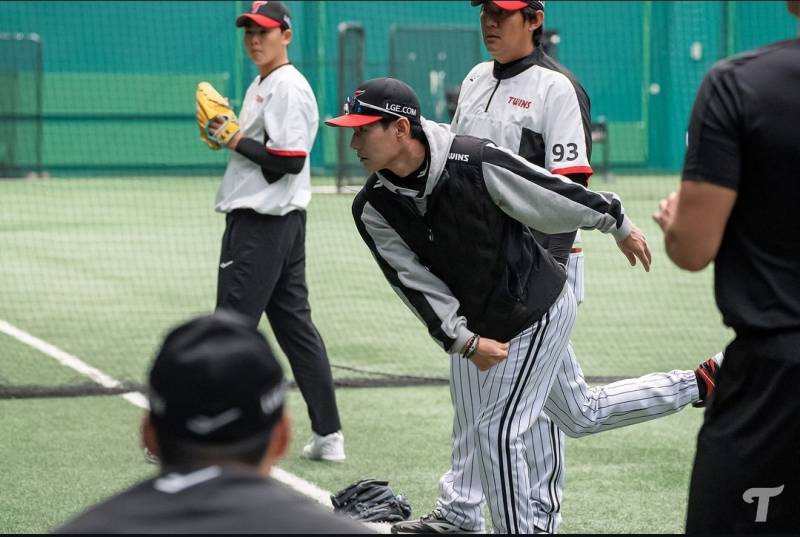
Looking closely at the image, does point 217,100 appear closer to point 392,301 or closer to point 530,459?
point 530,459

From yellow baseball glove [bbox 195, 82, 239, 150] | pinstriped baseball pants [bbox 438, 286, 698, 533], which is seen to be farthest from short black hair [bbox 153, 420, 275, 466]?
yellow baseball glove [bbox 195, 82, 239, 150]

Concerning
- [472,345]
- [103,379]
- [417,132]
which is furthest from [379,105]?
[103,379]

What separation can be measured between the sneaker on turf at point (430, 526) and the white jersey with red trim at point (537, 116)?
1.46 m

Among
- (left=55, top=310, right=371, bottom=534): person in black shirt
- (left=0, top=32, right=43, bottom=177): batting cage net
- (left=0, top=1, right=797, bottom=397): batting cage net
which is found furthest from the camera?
(left=0, top=32, right=43, bottom=177): batting cage net

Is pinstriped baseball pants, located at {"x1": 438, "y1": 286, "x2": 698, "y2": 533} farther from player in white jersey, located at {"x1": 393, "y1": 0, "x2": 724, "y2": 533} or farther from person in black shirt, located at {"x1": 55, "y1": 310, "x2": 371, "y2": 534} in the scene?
person in black shirt, located at {"x1": 55, "y1": 310, "x2": 371, "y2": 534}

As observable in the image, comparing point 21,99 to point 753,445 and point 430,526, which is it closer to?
point 430,526

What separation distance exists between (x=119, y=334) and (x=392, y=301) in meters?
2.85

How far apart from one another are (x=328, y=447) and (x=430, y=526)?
4.95 feet

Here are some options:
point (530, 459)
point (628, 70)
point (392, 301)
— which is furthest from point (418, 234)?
point (628, 70)

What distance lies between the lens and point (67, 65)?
26.6 meters

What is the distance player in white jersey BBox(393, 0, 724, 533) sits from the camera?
528 cm

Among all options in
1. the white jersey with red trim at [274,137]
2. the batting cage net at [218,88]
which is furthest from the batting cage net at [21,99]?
the white jersey with red trim at [274,137]

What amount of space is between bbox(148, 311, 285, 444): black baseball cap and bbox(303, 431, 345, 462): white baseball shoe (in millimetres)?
4587

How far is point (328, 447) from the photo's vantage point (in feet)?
22.2
